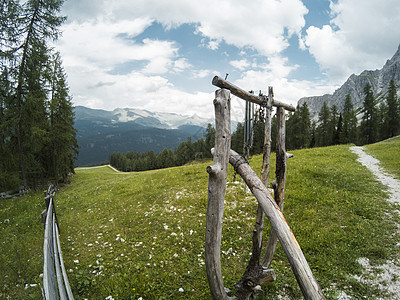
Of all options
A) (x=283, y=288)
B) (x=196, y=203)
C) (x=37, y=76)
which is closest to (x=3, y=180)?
(x=37, y=76)

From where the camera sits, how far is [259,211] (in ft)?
15.9

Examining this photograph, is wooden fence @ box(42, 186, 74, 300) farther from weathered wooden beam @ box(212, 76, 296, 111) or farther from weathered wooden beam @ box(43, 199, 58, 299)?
weathered wooden beam @ box(212, 76, 296, 111)

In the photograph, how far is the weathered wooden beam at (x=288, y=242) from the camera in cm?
263

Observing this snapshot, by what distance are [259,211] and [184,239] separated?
436 centimetres

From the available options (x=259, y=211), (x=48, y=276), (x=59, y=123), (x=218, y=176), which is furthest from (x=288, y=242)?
(x=59, y=123)

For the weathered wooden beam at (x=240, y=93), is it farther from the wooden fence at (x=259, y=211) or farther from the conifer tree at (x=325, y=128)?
the conifer tree at (x=325, y=128)

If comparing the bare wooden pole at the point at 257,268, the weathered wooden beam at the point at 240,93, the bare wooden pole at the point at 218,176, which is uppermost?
the weathered wooden beam at the point at 240,93

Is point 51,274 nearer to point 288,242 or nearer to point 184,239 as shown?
point 288,242

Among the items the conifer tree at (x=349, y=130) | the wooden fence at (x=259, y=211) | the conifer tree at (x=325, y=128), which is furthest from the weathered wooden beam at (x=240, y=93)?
the conifer tree at (x=325, y=128)

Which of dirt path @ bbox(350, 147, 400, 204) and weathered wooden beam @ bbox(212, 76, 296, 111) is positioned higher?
weathered wooden beam @ bbox(212, 76, 296, 111)

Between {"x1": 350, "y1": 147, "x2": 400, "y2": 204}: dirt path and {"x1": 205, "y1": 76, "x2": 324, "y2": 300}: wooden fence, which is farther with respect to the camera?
{"x1": 350, "y1": 147, "x2": 400, "y2": 204}: dirt path

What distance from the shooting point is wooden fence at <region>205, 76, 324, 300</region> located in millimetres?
2837

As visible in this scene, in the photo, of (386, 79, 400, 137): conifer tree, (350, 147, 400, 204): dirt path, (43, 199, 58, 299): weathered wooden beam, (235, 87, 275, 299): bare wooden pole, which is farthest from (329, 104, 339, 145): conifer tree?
(43, 199, 58, 299): weathered wooden beam

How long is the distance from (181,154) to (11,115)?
68137mm
